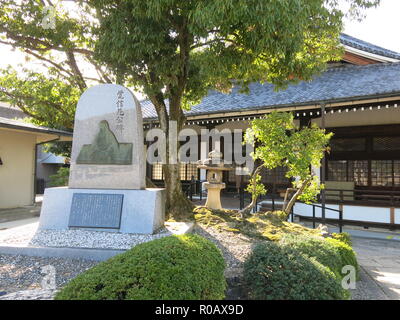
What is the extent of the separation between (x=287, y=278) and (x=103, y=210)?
3553 millimetres

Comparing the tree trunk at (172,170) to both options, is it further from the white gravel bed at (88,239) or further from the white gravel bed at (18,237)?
the white gravel bed at (18,237)

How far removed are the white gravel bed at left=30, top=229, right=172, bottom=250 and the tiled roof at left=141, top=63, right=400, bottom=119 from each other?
695 cm

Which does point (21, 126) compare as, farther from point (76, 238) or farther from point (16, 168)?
point (76, 238)

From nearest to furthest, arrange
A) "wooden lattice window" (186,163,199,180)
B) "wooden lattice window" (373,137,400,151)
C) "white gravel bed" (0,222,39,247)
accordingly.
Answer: "white gravel bed" (0,222,39,247) → "wooden lattice window" (373,137,400,151) → "wooden lattice window" (186,163,199,180)

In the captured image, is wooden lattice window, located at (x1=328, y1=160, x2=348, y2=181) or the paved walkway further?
wooden lattice window, located at (x1=328, y1=160, x2=348, y2=181)

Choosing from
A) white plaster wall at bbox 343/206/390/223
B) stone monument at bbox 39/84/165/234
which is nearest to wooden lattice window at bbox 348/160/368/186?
white plaster wall at bbox 343/206/390/223

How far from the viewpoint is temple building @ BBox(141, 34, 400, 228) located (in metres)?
9.04

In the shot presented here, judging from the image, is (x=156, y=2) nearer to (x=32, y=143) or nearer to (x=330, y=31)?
(x=330, y=31)

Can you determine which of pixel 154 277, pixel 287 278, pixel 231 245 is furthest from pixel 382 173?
A: pixel 154 277

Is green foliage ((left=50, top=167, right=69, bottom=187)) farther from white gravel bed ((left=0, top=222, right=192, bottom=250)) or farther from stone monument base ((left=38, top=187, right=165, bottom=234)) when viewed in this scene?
stone monument base ((left=38, top=187, right=165, bottom=234))

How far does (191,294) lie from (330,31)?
6750 millimetres

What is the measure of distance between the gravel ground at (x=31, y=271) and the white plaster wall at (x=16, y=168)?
7.48 metres

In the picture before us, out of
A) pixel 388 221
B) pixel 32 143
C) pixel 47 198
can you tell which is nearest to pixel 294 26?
pixel 47 198

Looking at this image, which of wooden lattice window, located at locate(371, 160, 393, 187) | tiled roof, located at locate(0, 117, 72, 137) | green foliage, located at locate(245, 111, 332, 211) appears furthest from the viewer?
wooden lattice window, located at locate(371, 160, 393, 187)
